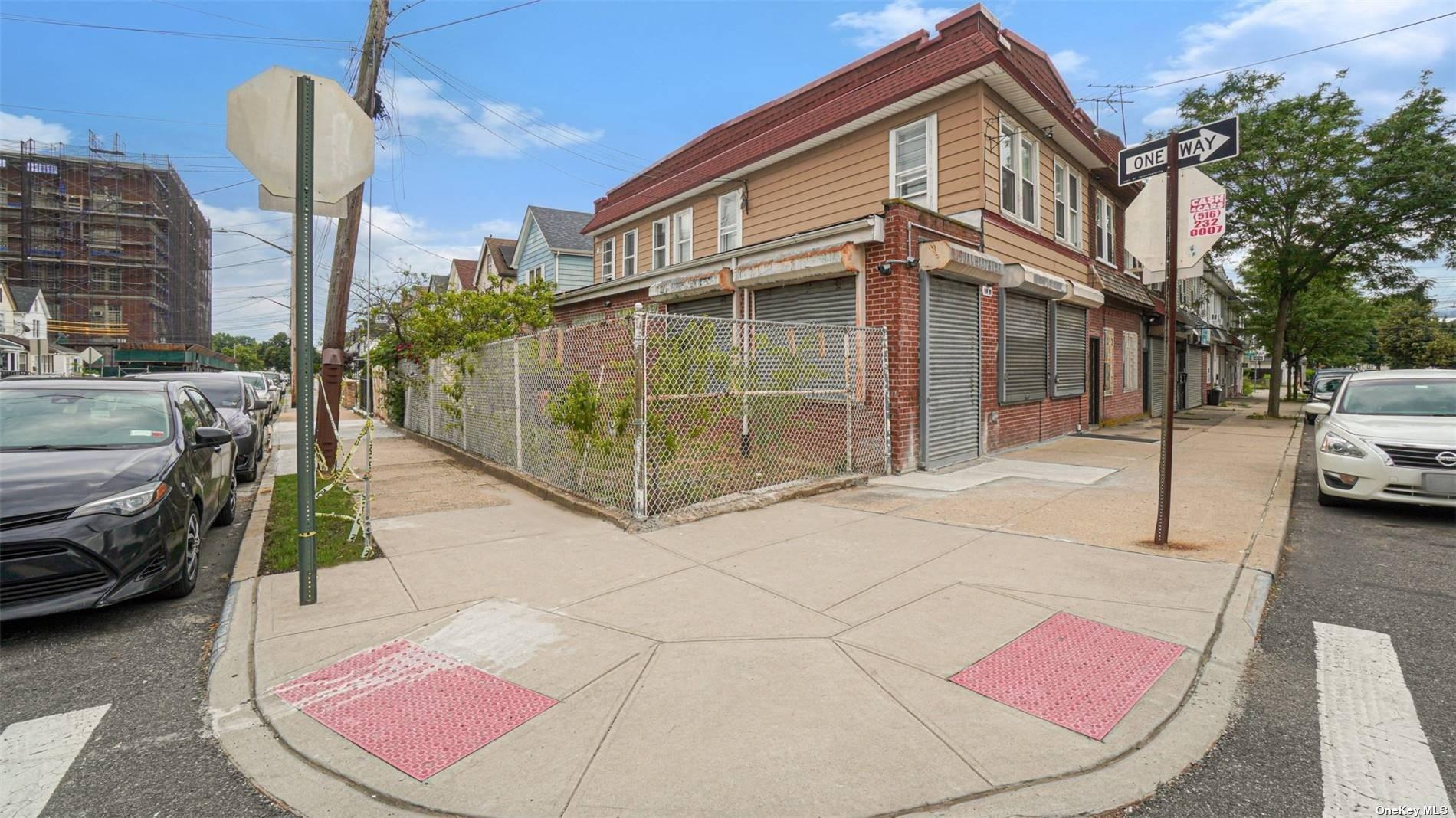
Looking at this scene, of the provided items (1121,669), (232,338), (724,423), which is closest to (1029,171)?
(724,423)

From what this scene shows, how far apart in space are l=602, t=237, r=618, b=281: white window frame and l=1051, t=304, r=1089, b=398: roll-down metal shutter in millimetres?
12023

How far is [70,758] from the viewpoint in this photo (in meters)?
2.65

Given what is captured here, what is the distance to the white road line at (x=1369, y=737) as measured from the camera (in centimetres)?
234

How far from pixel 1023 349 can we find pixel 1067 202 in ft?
13.5

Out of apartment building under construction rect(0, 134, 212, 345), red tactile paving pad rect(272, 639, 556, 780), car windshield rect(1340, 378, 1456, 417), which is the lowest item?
red tactile paving pad rect(272, 639, 556, 780)

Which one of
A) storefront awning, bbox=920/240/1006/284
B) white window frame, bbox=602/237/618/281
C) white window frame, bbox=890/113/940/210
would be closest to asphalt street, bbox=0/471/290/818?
storefront awning, bbox=920/240/1006/284

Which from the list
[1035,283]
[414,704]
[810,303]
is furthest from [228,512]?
[1035,283]

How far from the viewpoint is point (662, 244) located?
17188 millimetres

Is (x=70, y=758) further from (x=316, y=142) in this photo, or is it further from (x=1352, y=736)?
(x=1352, y=736)

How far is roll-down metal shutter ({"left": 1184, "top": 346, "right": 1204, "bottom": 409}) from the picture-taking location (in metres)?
24.3

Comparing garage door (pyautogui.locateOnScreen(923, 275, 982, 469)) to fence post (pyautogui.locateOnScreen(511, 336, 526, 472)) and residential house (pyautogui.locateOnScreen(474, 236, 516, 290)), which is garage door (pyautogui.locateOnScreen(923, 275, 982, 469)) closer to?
fence post (pyautogui.locateOnScreen(511, 336, 526, 472))

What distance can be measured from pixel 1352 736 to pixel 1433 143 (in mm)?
19721

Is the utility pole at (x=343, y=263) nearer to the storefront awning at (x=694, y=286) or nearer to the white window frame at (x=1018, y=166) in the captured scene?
the storefront awning at (x=694, y=286)

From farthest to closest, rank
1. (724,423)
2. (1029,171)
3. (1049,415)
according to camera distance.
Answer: (1049,415) → (1029,171) → (724,423)
